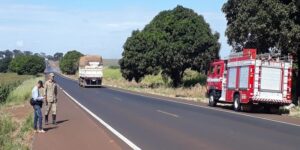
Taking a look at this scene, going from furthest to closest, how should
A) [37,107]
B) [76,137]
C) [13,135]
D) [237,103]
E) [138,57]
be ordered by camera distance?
[138,57]
[237,103]
[37,107]
[13,135]
[76,137]

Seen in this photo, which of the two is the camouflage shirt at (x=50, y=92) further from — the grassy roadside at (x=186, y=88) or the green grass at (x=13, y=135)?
the grassy roadside at (x=186, y=88)

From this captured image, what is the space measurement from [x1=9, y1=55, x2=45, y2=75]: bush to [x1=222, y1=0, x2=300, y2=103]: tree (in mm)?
161753

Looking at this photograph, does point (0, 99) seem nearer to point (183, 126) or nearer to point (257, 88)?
point (257, 88)

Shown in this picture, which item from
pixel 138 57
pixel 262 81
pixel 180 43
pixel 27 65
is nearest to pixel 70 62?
pixel 27 65

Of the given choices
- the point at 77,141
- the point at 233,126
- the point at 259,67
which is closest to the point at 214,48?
the point at 259,67

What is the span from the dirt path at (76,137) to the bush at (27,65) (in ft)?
570

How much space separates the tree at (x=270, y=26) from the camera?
30.5 m

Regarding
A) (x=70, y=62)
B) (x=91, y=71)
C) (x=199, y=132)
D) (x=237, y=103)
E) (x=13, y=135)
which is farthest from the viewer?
(x=70, y=62)

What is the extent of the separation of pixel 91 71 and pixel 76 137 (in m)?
47.8

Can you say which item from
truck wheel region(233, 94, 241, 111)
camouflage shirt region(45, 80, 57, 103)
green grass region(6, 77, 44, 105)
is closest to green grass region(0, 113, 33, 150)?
camouflage shirt region(45, 80, 57, 103)

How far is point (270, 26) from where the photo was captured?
31219mm

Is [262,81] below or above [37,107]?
above

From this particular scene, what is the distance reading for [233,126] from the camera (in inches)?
758

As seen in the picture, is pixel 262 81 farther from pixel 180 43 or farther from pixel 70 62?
pixel 70 62
